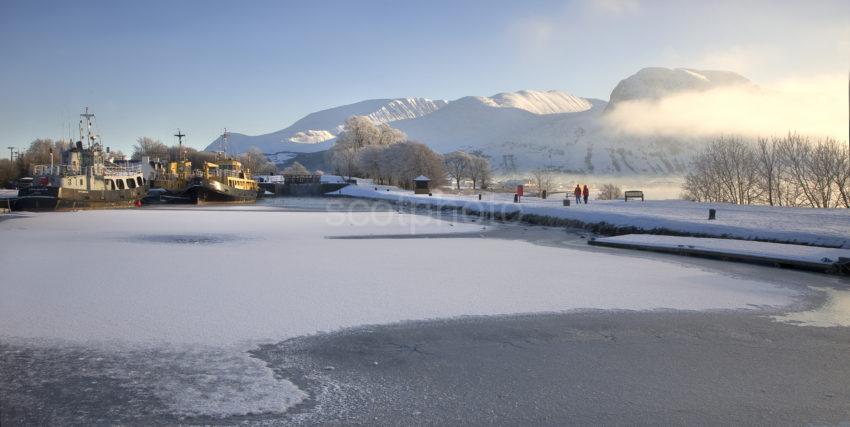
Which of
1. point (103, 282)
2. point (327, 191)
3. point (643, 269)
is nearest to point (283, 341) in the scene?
point (103, 282)

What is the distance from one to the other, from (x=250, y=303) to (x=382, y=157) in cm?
9364

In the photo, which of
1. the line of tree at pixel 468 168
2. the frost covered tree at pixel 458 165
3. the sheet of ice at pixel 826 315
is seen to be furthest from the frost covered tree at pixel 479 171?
the sheet of ice at pixel 826 315

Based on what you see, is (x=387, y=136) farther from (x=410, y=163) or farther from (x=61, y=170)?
(x=61, y=170)

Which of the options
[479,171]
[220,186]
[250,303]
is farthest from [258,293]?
[479,171]

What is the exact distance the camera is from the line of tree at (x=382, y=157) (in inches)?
3711

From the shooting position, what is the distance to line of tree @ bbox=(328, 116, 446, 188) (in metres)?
94.2

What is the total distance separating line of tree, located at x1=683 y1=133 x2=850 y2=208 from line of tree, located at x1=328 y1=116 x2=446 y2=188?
45.3 metres

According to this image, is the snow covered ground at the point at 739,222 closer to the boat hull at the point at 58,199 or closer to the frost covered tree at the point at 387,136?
the boat hull at the point at 58,199

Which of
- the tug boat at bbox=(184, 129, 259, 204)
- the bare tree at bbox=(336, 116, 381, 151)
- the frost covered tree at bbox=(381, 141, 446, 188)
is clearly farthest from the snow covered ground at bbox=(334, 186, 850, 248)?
the bare tree at bbox=(336, 116, 381, 151)

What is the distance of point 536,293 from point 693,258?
821 cm

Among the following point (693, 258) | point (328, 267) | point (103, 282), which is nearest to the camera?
point (103, 282)

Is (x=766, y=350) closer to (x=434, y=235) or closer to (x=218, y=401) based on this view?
(x=218, y=401)

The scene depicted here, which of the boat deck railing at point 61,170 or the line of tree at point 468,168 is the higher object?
the line of tree at point 468,168

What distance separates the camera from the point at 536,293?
1086cm
